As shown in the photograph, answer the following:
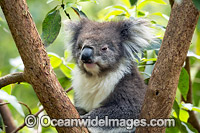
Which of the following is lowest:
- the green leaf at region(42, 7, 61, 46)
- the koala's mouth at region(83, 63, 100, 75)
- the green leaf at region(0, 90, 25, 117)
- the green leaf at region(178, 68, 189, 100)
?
the green leaf at region(178, 68, 189, 100)

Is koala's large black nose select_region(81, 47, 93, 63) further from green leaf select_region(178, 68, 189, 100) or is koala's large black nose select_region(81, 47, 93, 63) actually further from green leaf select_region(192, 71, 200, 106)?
green leaf select_region(192, 71, 200, 106)

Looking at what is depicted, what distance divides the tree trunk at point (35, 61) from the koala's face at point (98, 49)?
28.2 inches

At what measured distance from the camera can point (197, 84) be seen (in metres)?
4.73

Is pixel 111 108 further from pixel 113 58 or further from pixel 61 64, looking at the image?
pixel 61 64

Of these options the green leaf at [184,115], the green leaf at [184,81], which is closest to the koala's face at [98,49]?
the green leaf at [184,81]

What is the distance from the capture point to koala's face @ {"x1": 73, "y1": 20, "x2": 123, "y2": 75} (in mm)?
3109

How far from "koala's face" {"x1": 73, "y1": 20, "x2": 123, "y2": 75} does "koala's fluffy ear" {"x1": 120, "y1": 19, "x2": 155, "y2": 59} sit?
0.09 meters

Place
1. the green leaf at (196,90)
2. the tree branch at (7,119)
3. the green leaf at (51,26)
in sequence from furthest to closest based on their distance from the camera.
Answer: the green leaf at (196,90) → the tree branch at (7,119) → the green leaf at (51,26)

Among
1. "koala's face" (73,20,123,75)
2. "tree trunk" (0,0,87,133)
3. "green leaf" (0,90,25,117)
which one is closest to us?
"green leaf" (0,90,25,117)

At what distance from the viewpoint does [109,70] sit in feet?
10.9

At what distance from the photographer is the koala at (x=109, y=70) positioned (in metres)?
3.11

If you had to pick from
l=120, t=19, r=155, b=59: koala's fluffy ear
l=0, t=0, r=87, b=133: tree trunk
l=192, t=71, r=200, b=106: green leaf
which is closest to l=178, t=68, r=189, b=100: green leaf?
l=120, t=19, r=155, b=59: koala's fluffy ear

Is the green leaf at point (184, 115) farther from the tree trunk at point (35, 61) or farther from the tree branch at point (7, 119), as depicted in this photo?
the tree branch at point (7, 119)

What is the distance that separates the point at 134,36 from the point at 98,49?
509 millimetres
